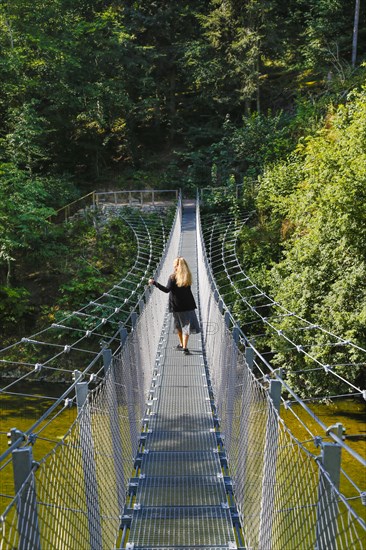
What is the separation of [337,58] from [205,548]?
14268mm

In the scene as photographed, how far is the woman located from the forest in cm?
279

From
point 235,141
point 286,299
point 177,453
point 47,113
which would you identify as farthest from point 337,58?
point 177,453

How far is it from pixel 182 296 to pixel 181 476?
77.7 inches

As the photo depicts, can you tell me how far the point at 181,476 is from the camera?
2840 mm

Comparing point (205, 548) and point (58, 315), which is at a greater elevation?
point (205, 548)

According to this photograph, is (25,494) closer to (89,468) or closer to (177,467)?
(89,468)

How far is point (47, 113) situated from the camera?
14.0 meters

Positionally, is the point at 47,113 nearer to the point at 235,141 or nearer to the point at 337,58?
the point at 235,141

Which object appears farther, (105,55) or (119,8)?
(119,8)

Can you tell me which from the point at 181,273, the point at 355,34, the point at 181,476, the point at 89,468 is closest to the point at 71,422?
the point at 181,273

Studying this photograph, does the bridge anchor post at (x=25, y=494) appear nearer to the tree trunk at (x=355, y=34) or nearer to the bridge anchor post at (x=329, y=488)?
the bridge anchor post at (x=329, y=488)

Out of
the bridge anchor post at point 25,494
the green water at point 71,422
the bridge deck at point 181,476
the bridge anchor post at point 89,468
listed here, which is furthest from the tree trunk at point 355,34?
the bridge anchor post at point 25,494

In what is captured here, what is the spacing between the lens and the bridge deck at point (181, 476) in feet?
7.65

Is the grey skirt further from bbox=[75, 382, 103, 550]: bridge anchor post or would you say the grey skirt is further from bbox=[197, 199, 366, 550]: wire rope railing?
bbox=[75, 382, 103, 550]: bridge anchor post
